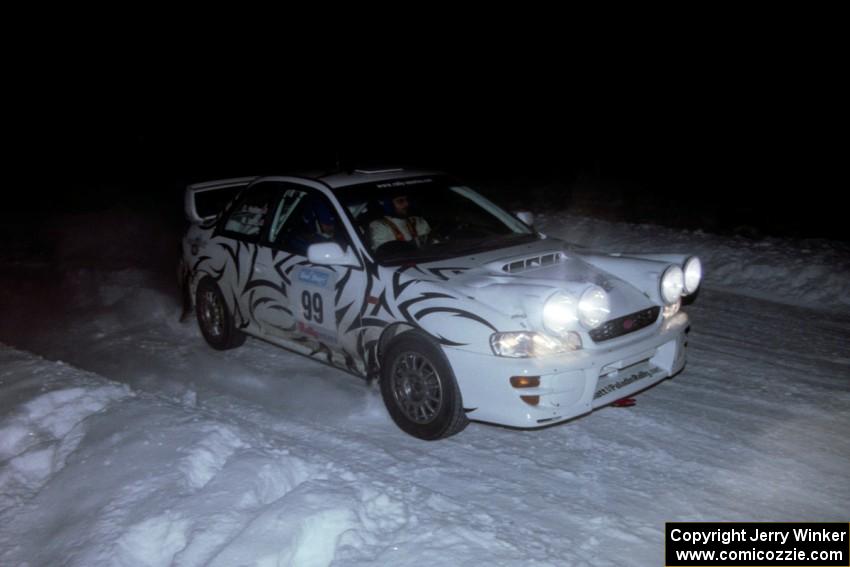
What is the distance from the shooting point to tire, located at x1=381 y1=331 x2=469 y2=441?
185 inches

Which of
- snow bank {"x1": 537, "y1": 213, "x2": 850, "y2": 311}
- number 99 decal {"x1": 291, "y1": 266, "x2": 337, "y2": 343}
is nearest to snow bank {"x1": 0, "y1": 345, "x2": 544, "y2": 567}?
number 99 decal {"x1": 291, "y1": 266, "x2": 337, "y2": 343}

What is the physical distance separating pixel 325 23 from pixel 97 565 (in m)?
34.2

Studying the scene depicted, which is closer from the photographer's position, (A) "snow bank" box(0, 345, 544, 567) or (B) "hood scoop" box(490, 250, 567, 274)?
(A) "snow bank" box(0, 345, 544, 567)

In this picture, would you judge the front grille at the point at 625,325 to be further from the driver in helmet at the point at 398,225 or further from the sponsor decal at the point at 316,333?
the sponsor decal at the point at 316,333

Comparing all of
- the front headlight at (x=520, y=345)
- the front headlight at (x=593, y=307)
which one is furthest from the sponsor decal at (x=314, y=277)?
the front headlight at (x=593, y=307)

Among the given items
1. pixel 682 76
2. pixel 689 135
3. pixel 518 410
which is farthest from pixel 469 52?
pixel 518 410

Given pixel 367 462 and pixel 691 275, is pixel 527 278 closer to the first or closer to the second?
pixel 691 275

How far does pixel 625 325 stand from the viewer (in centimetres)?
488

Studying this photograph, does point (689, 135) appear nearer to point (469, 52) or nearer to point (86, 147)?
point (469, 52)

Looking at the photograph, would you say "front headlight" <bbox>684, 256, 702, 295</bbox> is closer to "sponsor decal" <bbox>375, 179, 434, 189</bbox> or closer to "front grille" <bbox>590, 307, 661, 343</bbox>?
"front grille" <bbox>590, 307, 661, 343</bbox>

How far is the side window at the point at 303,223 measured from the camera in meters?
5.73

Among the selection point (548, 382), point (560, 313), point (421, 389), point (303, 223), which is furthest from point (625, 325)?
point (303, 223)

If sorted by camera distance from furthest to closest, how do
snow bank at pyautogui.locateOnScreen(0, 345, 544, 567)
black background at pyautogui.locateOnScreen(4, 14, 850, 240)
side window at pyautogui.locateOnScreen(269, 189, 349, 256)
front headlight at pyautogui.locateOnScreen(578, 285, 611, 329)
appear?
black background at pyautogui.locateOnScreen(4, 14, 850, 240) → side window at pyautogui.locateOnScreen(269, 189, 349, 256) → front headlight at pyautogui.locateOnScreen(578, 285, 611, 329) → snow bank at pyautogui.locateOnScreen(0, 345, 544, 567)

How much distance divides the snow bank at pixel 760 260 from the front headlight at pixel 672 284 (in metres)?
3.22
